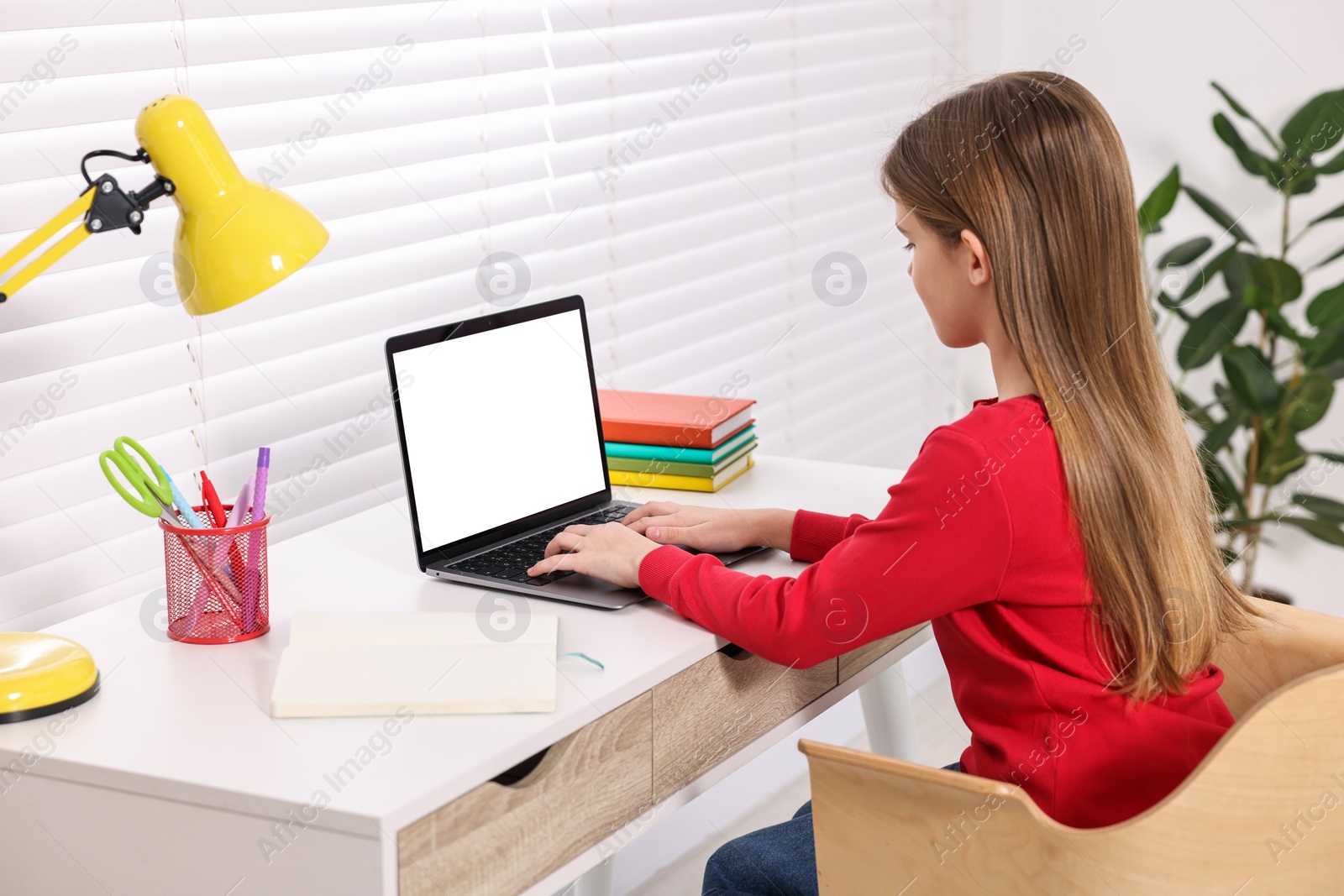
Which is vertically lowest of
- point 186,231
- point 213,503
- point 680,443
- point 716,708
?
point 716,708

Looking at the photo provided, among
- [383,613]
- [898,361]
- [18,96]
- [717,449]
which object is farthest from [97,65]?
[898,361]

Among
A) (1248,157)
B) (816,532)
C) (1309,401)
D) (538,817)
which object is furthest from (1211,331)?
(538,817)

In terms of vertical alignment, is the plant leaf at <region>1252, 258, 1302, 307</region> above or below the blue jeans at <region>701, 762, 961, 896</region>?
above

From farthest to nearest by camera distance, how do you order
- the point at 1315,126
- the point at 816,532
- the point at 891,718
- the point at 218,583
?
the point at 1315,126, the point at 891,718, the point at 816,532, the point at 218,583

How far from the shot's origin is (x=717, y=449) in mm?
1534

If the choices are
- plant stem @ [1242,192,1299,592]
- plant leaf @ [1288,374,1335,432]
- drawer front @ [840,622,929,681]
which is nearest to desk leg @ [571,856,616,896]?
drawer front @ [840,622,929,681]

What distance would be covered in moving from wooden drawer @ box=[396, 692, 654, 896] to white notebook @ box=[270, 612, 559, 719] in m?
0.06

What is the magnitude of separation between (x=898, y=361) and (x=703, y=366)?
2.36ft

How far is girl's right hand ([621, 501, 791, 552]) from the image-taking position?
1.28 m

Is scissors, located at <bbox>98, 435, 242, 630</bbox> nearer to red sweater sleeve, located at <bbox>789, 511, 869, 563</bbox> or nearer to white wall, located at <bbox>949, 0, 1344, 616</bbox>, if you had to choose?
red sweater sleeve, located at <bbox>789, 511, 869, 563</bbox>

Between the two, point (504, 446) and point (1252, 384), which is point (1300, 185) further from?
point (504, 446)

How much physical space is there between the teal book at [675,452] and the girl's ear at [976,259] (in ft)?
1.66

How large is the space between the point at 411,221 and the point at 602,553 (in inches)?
25.1

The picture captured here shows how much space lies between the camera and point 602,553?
1.19m
